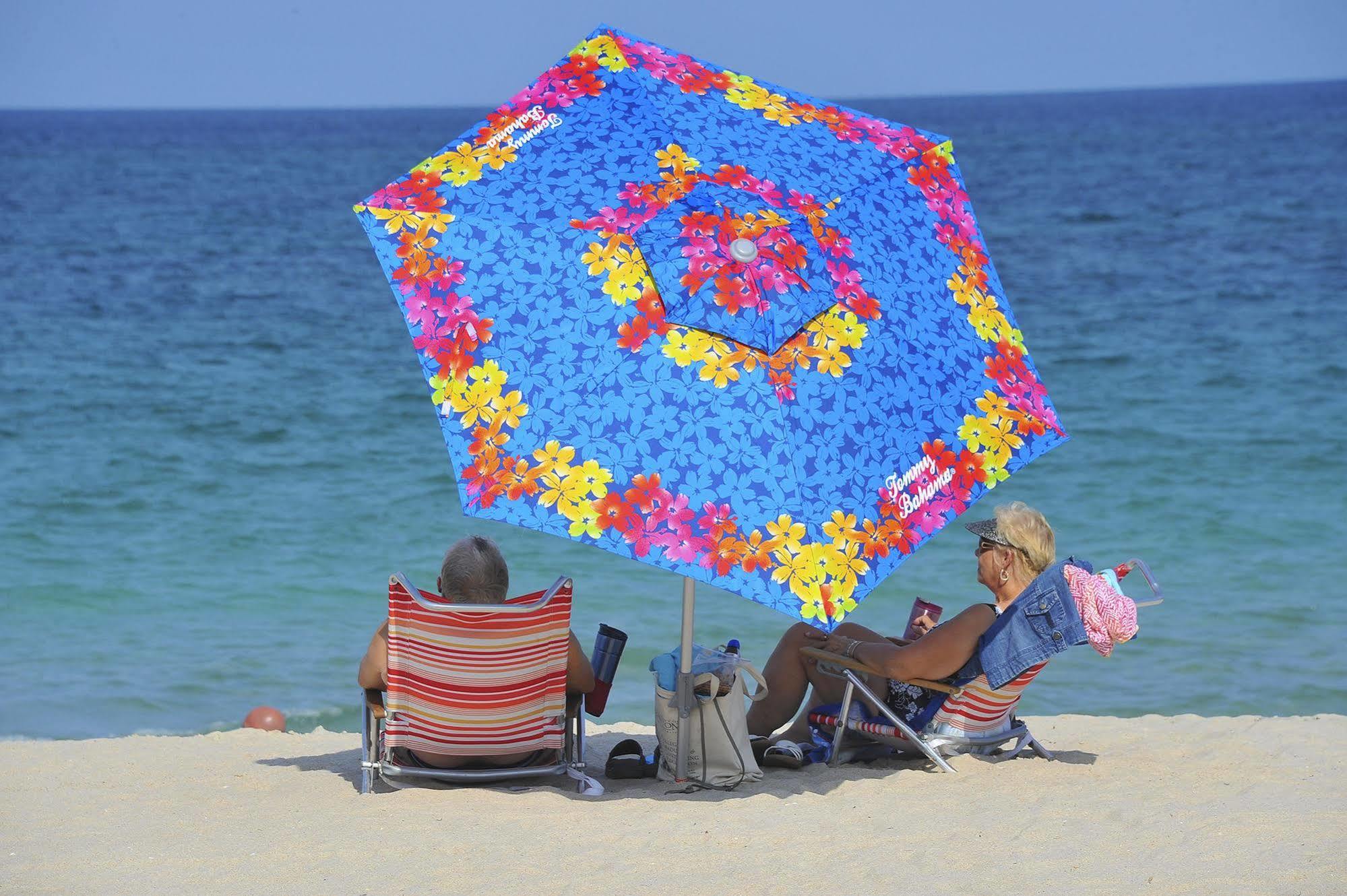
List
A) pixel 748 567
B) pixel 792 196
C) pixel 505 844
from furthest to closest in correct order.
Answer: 1. pixel 792 196
2. pixel 505 844
3. pixel 748 567

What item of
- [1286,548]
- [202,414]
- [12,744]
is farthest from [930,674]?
[202,414]

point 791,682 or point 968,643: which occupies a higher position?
point 968,643

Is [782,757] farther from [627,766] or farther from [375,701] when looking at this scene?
[375,701]

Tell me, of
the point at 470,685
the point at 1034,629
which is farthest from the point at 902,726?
the point at 470,685

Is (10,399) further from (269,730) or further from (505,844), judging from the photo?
(505,844)

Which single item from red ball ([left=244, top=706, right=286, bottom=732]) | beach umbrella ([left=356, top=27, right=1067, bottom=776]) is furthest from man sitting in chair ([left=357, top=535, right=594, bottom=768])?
red ball ([left=244, top=706, right=286, bottom=732])

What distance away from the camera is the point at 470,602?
416 centimetres

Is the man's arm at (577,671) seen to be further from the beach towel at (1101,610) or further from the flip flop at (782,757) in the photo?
the beach towel at (1101,610)

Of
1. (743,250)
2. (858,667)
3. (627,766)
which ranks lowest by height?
(627,766)

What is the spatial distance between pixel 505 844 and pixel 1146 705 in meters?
3.74

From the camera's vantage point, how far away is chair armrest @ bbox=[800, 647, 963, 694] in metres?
4.36

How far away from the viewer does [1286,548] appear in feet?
28.5

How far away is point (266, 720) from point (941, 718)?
3.02 meters

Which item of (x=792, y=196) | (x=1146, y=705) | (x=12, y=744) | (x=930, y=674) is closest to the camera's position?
(x=792, y=196)
